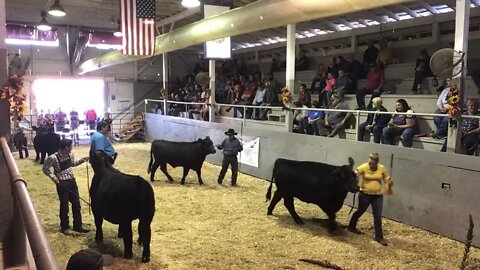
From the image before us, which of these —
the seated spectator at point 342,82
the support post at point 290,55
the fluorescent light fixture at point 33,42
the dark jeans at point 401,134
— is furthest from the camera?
the fluorescent light fixture at point 33,42

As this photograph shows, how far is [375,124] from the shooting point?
30.3 ft

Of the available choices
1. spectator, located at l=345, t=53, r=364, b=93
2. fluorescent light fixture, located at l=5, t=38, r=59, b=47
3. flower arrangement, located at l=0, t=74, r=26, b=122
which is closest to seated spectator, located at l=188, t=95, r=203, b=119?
spectator, located at l=345, t=53, r=364, b=93

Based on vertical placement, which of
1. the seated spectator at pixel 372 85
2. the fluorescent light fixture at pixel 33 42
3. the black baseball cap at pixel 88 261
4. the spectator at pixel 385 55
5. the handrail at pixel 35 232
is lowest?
the black baseball cap at pixel 88 261

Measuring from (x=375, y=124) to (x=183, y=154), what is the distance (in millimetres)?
4845

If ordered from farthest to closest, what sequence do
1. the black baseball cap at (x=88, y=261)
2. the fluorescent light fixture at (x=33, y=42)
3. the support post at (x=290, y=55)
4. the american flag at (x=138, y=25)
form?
the fluorescent light fixture at (x=33, y=42), the support post at (x=290, y=55), the american flag at (x=138, y=25), the black baseball cap at (x=88, y=261)

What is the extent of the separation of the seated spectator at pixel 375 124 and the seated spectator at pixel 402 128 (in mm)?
167

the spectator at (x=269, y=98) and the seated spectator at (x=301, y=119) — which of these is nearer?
the seated spectator at (x=301, y=119)

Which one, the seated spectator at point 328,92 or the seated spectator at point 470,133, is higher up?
the seated spectator at point 328,92

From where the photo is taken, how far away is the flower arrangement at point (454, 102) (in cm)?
691

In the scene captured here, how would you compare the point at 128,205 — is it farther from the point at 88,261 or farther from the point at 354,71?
the point at 354,71

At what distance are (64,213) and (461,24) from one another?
7.13 metres

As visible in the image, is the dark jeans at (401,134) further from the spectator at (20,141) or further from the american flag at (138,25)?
the spectator at (20,141)

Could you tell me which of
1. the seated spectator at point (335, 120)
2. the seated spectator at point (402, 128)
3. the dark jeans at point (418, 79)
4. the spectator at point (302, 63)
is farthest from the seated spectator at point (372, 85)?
the spectator at point (302, 63)

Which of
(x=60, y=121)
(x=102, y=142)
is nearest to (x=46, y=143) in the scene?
(x=102, y=142)
